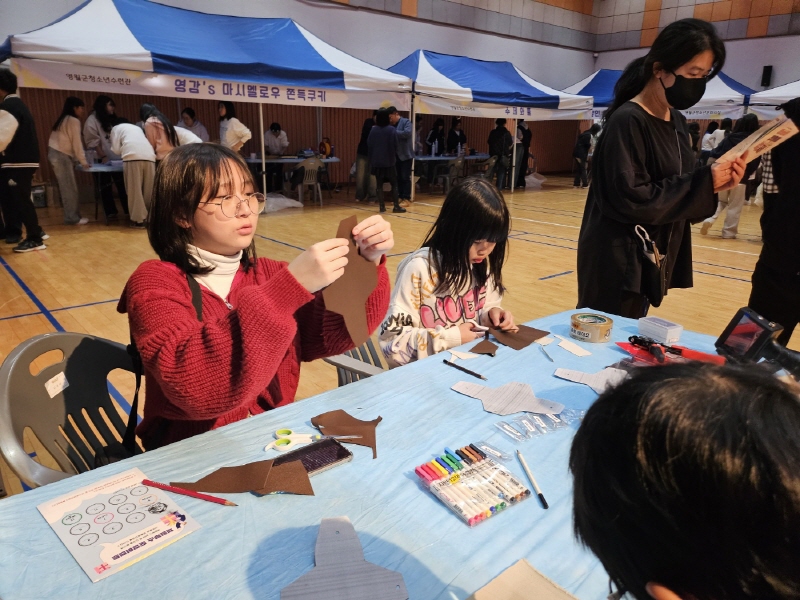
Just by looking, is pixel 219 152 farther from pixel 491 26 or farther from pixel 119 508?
pixel 491 26

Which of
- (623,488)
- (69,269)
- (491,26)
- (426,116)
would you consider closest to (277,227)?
(69,269)

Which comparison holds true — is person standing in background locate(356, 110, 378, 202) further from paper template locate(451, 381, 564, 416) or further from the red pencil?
the red pencil

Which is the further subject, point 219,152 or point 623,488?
point 219,152

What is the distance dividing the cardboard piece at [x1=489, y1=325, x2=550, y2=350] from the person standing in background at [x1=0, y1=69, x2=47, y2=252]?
18.6 ft

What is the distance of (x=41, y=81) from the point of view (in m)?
5.52

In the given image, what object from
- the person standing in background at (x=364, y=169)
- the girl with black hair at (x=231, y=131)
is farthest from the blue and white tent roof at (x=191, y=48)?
the person standing in background at (x=364, y=169)

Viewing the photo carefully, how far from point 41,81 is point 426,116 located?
10326mm

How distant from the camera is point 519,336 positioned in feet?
6.29

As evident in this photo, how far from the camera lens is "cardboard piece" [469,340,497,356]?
1769 millimetres

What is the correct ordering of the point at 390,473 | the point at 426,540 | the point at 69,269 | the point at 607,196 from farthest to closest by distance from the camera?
the point at 69,269
the point at 607,196
the point at 390,473
the point at 426,540

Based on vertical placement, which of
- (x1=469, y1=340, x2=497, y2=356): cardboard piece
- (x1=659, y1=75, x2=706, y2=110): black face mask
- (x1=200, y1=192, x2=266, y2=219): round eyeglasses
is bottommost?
(x1=469, y1=340, x2=497, y2=356): cardboard piece

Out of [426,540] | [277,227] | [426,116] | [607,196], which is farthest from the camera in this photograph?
[426,116]

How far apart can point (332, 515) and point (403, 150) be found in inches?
353

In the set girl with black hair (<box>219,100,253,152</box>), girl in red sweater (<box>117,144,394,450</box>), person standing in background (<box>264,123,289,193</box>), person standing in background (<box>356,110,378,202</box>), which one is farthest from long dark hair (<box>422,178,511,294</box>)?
person standing in background (<box>264,123,289,193</box>)
